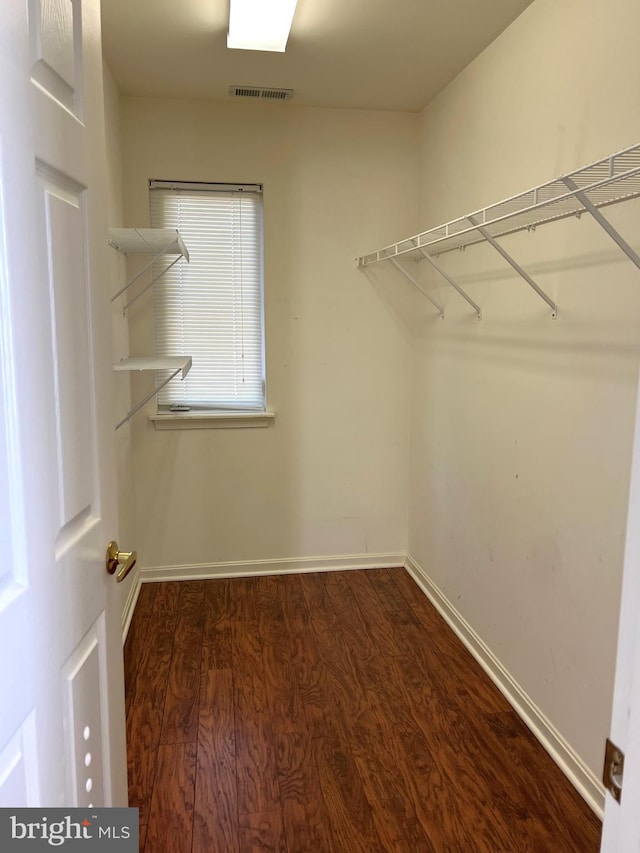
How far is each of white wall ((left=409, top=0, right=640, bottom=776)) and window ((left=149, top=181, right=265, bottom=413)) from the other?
1014 mm

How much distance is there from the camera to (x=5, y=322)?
0.74 m

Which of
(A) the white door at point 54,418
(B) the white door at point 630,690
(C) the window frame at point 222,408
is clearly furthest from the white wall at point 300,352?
(B) the white door at point 630,690

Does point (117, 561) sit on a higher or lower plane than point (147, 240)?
lower

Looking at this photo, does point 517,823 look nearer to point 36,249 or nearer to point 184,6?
point 36,249

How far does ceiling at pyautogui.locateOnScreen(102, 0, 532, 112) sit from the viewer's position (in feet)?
7.27

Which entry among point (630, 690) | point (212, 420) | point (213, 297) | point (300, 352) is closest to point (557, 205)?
point (630, 690)

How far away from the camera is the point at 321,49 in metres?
2.52

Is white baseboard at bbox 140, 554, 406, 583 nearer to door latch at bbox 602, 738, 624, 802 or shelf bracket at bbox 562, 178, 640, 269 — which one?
shelf bracket at bbox 562, 178, 640, 269

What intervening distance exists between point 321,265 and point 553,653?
2.20 metres

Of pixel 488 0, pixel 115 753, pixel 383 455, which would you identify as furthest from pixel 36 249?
pixel 383 455

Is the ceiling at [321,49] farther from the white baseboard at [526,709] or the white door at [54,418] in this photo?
the white baseboard at [526,709]

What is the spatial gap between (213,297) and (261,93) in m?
1.01

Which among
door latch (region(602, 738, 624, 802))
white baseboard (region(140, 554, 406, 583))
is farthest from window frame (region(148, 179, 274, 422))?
door latch (region(602, 738, 624, 802))

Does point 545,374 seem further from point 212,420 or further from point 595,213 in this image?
point 212,420
